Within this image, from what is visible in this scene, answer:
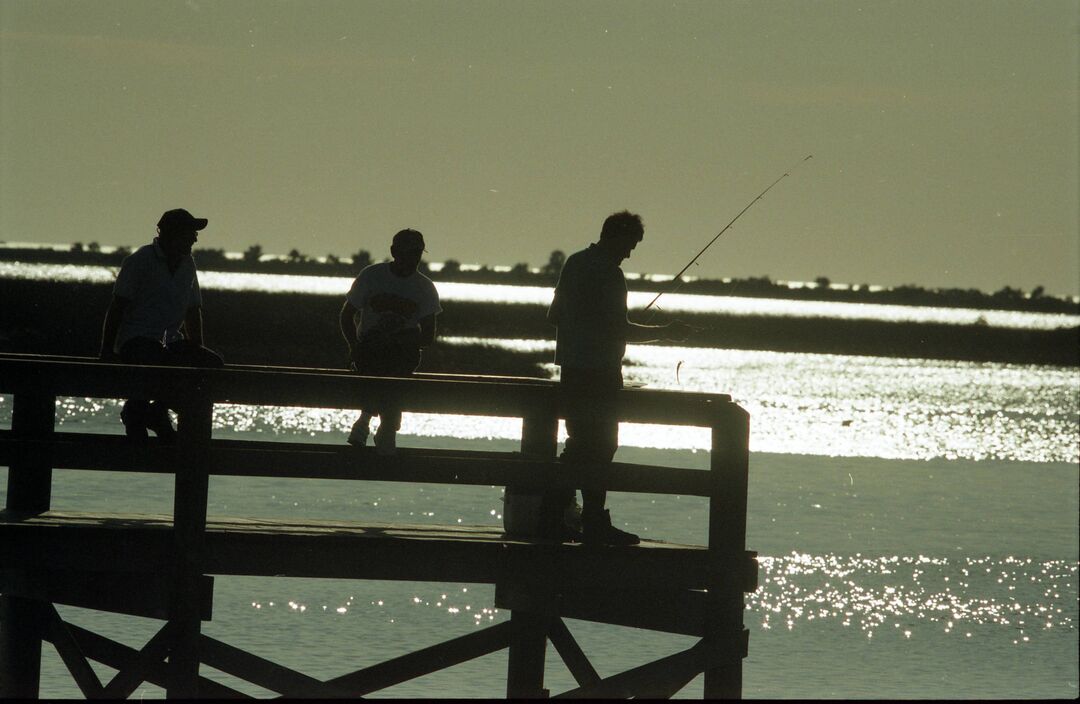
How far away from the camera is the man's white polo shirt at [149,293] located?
832cm

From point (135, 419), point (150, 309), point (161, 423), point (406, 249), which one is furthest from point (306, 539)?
point (406, 249)

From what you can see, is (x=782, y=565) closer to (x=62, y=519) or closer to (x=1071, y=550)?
(x=1071, y=550)

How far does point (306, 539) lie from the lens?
26.2 ft

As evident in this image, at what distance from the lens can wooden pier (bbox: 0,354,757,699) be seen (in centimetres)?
768

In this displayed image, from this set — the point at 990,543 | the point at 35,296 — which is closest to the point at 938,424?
the point at 990,543

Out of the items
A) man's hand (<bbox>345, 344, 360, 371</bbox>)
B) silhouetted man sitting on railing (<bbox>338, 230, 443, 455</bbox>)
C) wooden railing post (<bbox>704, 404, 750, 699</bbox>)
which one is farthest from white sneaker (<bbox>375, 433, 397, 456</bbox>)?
wooden railing post (<bbox>704, 404, 750, 699</bbox>)

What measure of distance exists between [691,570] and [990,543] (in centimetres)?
1920

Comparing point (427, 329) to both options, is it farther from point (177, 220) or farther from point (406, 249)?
point (177, 220)

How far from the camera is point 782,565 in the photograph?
75.8ft

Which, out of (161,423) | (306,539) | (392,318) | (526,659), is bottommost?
(526,659)

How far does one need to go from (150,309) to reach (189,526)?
127 cm

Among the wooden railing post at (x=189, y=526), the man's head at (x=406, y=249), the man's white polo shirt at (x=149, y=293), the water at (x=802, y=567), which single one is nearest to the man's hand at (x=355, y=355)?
the man's head at (x=406, y=249)

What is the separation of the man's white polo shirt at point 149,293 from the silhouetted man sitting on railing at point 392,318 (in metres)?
1.01

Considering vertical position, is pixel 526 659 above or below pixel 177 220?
below
